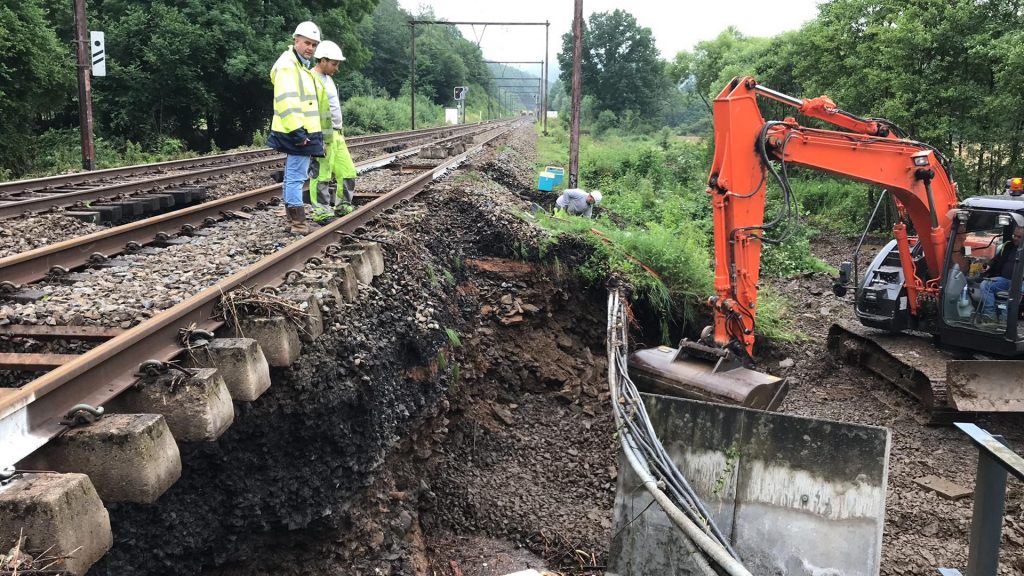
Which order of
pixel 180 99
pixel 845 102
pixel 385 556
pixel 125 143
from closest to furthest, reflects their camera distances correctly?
1. pixel 385 556
2. pixel 845 102
3. pixel 125 143
4. pixel 180 99

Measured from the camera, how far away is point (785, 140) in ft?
22.3

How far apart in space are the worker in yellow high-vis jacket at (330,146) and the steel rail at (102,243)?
42.3 inches

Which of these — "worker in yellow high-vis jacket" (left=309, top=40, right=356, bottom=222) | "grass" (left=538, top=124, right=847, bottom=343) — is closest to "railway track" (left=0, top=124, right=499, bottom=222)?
"worker in yellow high-vis jacket" (left=309, top=40, right=356, bottom=222)

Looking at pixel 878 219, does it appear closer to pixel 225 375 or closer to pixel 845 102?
pixel 845 102

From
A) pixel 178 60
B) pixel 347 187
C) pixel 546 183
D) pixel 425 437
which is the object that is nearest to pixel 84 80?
pixel 178 60

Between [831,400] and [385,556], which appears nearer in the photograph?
[385,556]

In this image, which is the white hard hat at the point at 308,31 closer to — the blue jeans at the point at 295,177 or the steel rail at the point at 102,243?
the blue jeans at the point at 295,177

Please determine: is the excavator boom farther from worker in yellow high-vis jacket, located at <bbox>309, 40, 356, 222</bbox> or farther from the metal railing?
the metal railing

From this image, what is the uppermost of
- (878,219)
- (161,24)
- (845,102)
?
(161,24)

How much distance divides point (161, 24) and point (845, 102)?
19.3 m

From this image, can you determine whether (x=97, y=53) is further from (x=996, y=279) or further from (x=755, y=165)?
(x=996, y=279)

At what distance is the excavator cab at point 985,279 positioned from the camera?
22.8ft

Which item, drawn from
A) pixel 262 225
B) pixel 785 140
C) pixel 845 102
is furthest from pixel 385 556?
pixel 845 102

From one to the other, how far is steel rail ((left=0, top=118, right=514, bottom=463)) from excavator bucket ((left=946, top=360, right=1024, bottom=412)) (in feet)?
20.8
